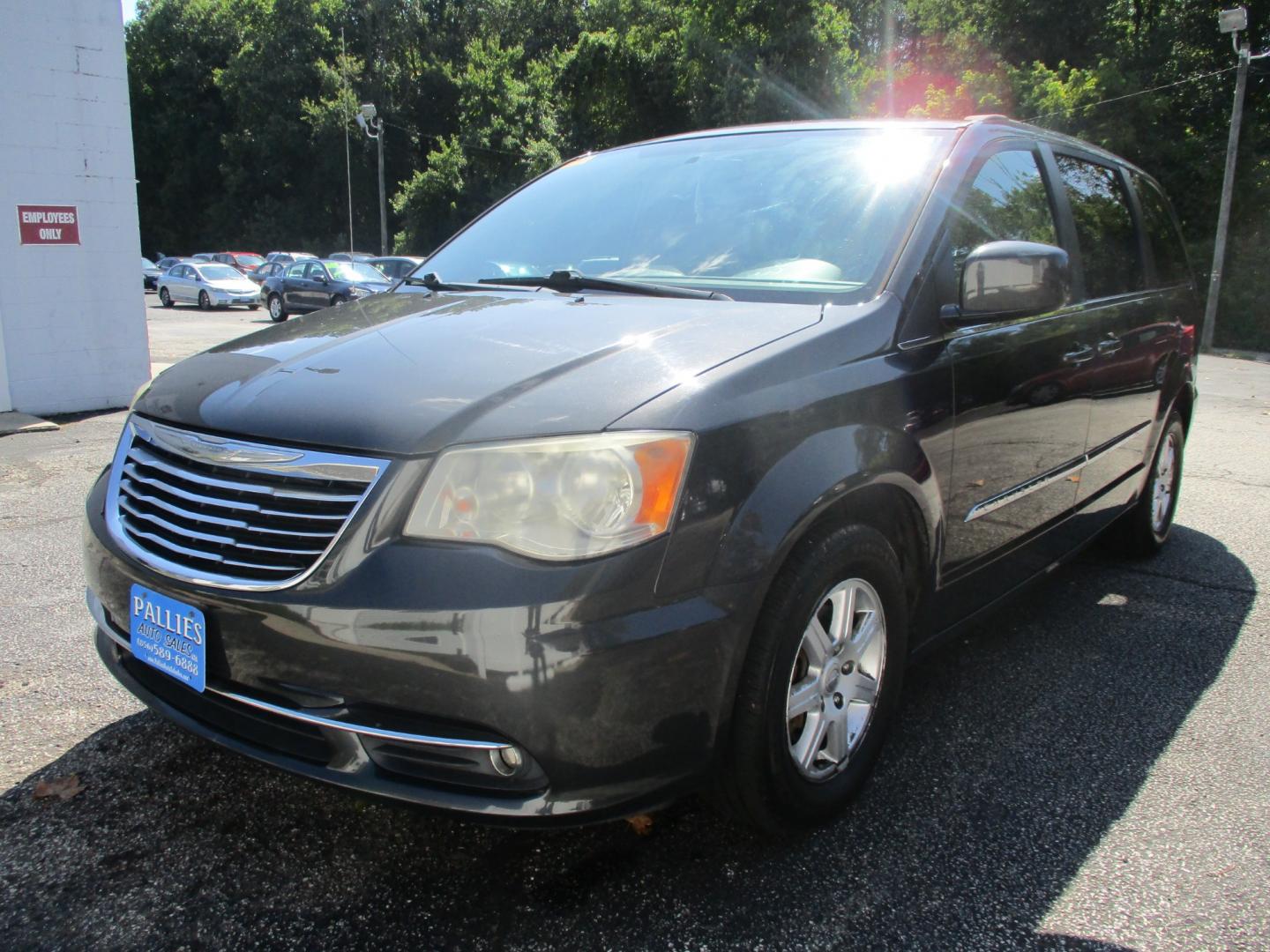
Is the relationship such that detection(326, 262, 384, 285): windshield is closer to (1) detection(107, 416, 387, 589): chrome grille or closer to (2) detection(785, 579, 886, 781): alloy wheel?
(1) detection(107, 416, 387, 589): chrome grille

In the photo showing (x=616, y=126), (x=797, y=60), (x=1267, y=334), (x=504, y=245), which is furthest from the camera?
(x=616, y=126)

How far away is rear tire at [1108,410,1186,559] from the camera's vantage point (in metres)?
4.67

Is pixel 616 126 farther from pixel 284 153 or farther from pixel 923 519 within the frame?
pixel 923 519

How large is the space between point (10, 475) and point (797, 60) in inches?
1192

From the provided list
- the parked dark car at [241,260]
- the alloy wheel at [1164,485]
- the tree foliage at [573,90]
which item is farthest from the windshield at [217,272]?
the alloy wheel at [1164,485]

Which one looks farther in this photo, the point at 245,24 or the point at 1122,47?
the point at 245,24

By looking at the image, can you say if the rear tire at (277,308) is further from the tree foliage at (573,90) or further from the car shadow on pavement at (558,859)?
the car shadow on pavement at (558,859)

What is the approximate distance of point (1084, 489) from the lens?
3.73 m

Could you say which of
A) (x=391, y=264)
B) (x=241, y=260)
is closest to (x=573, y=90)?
(x=241, y=260)

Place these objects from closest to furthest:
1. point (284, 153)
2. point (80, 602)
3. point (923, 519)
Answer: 1. point (923, 519)
2. point (80, 602)
3. point (284, 153)

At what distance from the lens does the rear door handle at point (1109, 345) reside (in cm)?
366

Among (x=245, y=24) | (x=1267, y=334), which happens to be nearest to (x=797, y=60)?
(x=1267, y=334)

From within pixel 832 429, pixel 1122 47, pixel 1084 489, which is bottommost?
pixel 1084 489

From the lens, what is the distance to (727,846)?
2.46 m
